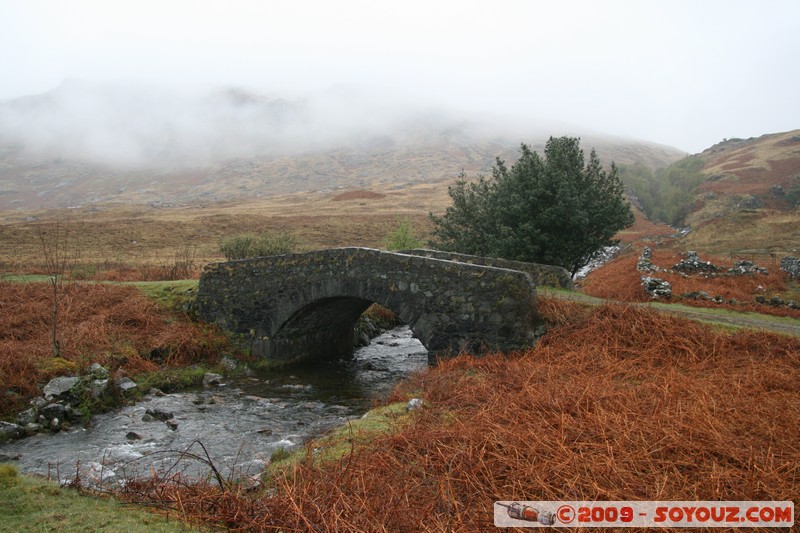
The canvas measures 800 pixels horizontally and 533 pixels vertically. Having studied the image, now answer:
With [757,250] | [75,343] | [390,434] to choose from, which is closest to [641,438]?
[390,434]

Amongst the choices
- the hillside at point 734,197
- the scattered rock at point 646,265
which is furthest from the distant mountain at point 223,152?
the scattered rock at point 646,265

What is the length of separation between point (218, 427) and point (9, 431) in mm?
4132

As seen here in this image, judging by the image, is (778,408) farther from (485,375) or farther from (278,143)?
(278,143)

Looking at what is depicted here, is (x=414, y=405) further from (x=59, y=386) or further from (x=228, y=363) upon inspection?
(x=228, y=363)

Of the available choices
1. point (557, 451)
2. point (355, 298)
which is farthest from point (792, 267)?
point (557, 451)

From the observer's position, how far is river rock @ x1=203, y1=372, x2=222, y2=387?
15.3 metres

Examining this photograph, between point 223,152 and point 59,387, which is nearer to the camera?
point 59,387

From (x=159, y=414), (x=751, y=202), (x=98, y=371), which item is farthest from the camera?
(x=751, y=202)

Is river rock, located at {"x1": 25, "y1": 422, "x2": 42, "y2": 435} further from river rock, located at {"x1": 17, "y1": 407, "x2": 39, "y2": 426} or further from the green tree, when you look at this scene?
the green tree

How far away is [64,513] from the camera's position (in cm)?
521

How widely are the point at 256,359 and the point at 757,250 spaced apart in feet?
93.0

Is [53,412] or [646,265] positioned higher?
[646,265]

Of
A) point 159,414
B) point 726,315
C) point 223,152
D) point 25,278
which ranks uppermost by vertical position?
point 223,152

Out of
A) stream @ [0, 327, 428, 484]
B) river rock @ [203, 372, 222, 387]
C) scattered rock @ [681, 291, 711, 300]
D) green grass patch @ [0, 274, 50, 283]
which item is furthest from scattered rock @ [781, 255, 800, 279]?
green grass patch @ [0, 274, 50, 283]
